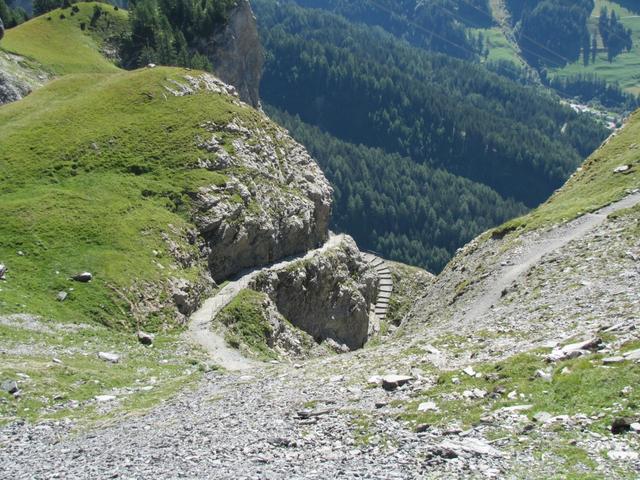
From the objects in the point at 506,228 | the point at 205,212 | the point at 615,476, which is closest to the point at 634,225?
the point at 506,228

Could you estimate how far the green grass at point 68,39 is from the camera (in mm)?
125062

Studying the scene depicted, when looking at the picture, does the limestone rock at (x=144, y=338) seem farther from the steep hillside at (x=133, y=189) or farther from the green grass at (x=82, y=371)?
the steep hillside at (x=133, y=189)

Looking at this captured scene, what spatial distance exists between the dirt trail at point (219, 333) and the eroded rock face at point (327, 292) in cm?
175

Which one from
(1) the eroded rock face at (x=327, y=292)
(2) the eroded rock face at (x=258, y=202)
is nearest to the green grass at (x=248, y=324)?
(2) the eroded rock face at (x=258, y=202)

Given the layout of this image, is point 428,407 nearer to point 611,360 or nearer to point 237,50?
point 611,360

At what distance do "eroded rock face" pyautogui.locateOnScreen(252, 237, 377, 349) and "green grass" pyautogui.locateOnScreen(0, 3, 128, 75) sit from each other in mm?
66126

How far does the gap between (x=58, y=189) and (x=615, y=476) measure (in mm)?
57854

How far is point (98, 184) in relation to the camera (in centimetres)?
6688

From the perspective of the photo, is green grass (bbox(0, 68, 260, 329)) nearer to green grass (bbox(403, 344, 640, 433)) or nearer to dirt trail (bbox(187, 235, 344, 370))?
dirt trail (bbox(187, 235, 344, 370))

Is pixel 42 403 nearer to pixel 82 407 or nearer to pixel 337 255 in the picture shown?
pixel 82 407

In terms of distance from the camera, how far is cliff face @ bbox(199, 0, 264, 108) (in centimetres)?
16412

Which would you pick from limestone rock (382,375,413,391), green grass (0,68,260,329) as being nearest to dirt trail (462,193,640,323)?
limestone rock (382,375,413,391)

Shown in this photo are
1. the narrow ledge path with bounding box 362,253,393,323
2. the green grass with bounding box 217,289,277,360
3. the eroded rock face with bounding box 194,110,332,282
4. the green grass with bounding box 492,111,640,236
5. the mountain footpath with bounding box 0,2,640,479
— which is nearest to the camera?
the mountain footpath with bounding box 0,2,640,479

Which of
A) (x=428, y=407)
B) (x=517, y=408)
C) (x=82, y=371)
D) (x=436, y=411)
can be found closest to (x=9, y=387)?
(x=82, y=371)
